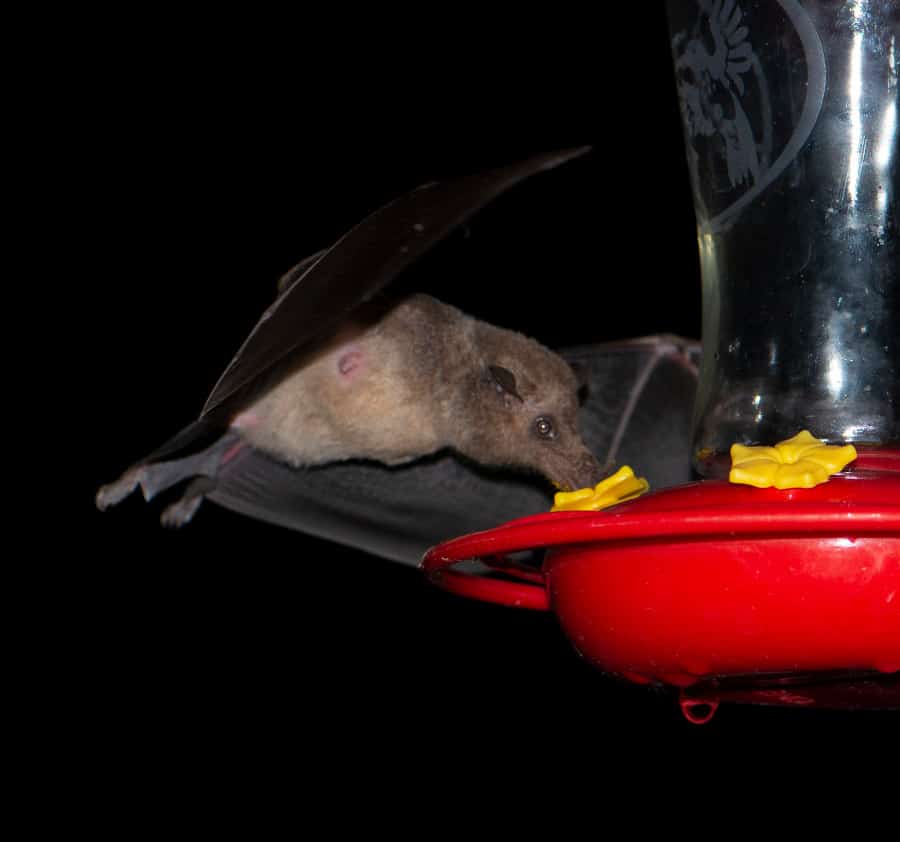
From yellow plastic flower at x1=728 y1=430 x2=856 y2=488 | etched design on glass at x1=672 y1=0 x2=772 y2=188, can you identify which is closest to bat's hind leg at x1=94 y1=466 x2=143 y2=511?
etched design on glass at x1=672 y1=0 x2=772 y2=188

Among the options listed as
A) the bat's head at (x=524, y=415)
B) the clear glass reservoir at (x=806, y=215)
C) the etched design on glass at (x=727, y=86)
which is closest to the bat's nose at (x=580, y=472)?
the bat's head at (x=524, y=415)

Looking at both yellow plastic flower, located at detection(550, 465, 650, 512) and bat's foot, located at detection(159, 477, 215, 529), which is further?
bat's foot, located at detection(159, 477, 215, 529)

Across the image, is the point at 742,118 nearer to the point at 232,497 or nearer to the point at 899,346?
the point at 899,346

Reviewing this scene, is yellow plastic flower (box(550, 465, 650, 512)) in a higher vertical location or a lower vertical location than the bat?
higher

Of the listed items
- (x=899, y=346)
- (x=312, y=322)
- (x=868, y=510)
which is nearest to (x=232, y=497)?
(x=312, y=322)

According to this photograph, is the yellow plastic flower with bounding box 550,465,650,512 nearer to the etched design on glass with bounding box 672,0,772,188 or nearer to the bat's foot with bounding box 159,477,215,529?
the etched design on glass with bounding box 672,0,772,188

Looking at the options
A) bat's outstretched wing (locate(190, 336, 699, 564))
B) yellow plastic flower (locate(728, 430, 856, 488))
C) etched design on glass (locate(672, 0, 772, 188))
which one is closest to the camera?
yellow plastic flower (locate(728, 430, 856, 488))

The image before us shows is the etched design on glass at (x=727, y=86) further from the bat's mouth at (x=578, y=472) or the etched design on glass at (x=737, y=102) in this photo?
the bat's mouth at (x=578, y=472)
